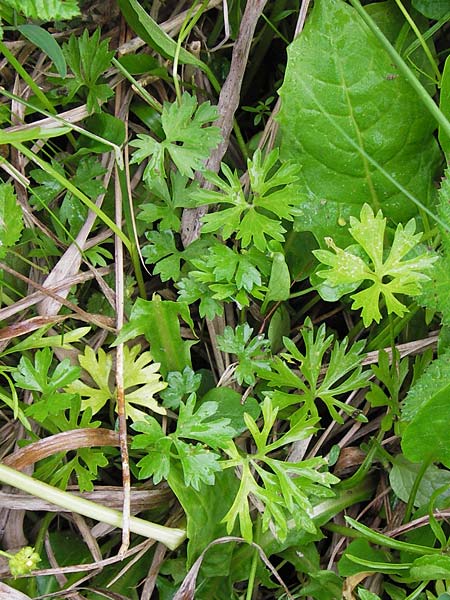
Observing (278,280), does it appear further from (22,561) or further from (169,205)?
(22,561)

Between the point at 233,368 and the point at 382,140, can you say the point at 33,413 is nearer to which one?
the point at 233,368

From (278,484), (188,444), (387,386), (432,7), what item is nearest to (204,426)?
(188,444)

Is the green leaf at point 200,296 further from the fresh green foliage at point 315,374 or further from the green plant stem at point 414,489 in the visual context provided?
the green plant stem at point 414,489

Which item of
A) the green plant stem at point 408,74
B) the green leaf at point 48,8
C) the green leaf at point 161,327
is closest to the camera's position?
the green leaf at point 48,8

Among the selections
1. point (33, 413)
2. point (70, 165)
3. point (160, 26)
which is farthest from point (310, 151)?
point (33, 413)

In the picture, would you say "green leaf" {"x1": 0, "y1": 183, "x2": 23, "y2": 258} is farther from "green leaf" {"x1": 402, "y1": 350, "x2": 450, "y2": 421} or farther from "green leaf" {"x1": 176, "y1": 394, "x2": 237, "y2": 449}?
"green leaf" {"x1": 402, "y1": 350, "x2": 450, "y2": 421}

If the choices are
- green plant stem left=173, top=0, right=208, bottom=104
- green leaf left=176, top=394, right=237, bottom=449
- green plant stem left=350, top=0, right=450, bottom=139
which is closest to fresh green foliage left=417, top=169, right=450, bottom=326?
green plant stem left=350, top=0, right=450, bottom=139

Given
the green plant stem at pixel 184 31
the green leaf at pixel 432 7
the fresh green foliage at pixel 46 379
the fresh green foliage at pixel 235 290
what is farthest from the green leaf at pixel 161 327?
the green leaf at pixel 432 7
